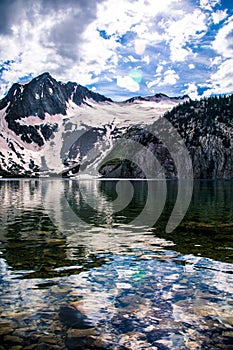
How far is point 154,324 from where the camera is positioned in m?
13.2

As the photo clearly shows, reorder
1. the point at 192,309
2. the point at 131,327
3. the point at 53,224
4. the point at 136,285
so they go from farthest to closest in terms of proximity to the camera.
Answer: the point at 53,224 → the point at 136,285 → the point at 192,309 → the point at 131,327

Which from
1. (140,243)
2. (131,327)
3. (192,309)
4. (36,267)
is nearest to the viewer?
(131,327)

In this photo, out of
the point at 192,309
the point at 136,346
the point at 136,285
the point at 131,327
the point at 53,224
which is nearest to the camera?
the point at 136,346

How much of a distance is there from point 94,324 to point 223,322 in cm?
551

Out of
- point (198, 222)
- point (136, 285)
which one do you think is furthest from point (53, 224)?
point (136, 285)

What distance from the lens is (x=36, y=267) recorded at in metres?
21.0

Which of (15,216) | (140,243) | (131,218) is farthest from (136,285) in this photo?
(15,216)

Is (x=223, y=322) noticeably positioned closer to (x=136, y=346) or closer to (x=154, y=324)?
(x=154, y=324)

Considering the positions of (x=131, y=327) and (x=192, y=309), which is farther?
(x=192, y=309)

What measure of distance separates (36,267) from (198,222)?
26.3 meters

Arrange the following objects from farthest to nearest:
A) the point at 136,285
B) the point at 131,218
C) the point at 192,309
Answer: the point at 131,218 < the point at 136,285 < the point at 192,309

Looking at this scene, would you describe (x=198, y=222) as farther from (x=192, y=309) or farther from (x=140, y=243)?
(x=192, y=309)

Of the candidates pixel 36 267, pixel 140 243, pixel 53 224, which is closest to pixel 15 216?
pixel 53 224

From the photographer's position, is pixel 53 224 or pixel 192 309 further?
pixel 53 224
